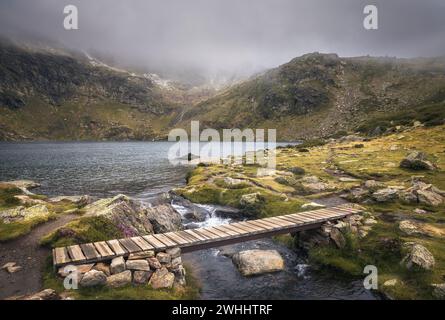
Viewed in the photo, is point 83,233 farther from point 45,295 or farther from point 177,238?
point 45,295

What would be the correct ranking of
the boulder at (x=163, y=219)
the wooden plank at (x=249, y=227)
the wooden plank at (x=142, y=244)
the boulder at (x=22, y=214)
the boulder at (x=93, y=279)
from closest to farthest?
1. the boulder at (x=93, y=279)
2. the wooden plank at (x=142, y=244)
3. the wooden plank at (x=249, y=227)
4. the boulder at (x=22, y=214)
5. the boulder at (x=163, y=219)

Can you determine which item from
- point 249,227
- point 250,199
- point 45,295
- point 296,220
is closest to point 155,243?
point 45,295

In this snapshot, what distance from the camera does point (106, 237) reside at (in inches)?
929

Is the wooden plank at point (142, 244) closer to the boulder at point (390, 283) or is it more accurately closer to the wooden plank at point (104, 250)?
the wooden plank at point (104, 250)

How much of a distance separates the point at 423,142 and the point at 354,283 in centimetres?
7038

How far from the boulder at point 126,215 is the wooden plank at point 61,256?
19.5ft

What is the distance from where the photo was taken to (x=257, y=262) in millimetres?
22922

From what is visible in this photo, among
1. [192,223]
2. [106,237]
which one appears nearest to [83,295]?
[106,237]

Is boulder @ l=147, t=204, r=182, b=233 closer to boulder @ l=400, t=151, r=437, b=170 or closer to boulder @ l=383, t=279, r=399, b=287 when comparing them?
boulder @ l=383, t=279, r=399, b=287

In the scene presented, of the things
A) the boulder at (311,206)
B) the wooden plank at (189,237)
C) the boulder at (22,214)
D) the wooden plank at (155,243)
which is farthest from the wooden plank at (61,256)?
the boulder at (311,206)

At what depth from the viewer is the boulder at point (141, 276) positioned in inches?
687

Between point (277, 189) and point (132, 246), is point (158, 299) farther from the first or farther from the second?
point (277, 189)

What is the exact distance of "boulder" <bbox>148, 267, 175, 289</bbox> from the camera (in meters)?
17.6

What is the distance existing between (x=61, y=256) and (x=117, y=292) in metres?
4.51
